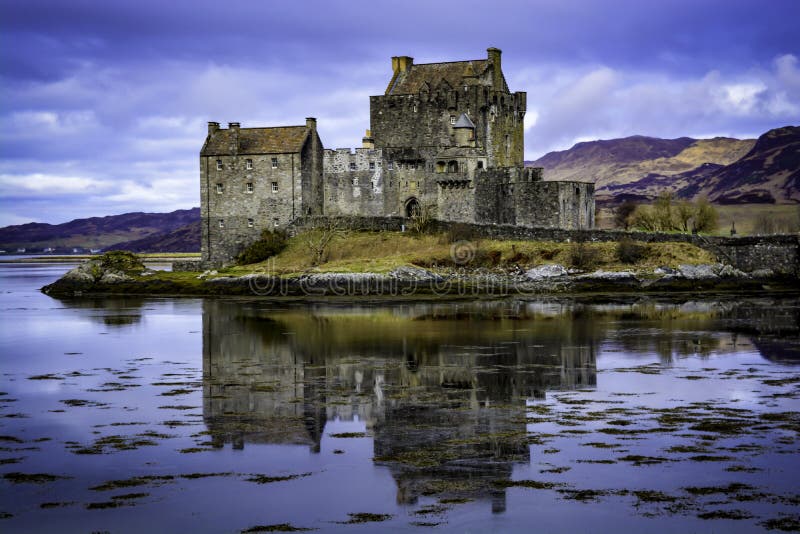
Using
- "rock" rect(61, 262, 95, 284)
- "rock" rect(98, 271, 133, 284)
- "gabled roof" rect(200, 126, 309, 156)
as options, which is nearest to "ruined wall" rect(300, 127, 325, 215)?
"gabled roof" rect(200, 126, 309, 156)

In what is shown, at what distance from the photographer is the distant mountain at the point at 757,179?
145750 mm

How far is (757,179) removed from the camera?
16050cm

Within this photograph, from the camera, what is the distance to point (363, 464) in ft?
Answer: 46.3

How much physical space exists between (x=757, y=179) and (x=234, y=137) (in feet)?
414

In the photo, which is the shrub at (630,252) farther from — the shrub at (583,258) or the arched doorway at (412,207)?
the arched doorway at (412,207)

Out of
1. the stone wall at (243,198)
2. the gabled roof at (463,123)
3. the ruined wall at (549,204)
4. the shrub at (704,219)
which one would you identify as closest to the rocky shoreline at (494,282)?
the ruined wall at (549,204)

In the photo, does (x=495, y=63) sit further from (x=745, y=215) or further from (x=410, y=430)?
(x=745, y=215)

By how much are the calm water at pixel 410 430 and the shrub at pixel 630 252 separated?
52.4 ft

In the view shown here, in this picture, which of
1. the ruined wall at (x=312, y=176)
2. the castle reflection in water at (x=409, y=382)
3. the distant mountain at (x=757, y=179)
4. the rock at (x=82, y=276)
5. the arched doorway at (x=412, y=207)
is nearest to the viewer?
the castle reflection in water at (x=409, y=382)

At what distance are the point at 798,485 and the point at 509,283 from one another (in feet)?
110

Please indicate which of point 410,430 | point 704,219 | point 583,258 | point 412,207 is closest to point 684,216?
point 704,219

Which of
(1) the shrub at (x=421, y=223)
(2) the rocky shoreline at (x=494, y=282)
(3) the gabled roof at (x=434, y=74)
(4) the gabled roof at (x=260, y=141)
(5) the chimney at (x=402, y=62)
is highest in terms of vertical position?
(5) the chimney at (x=402, y=62)

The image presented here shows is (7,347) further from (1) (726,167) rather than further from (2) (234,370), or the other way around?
(1) (726,167)

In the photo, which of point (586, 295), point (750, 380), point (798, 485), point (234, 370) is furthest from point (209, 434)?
point (586, 295)
